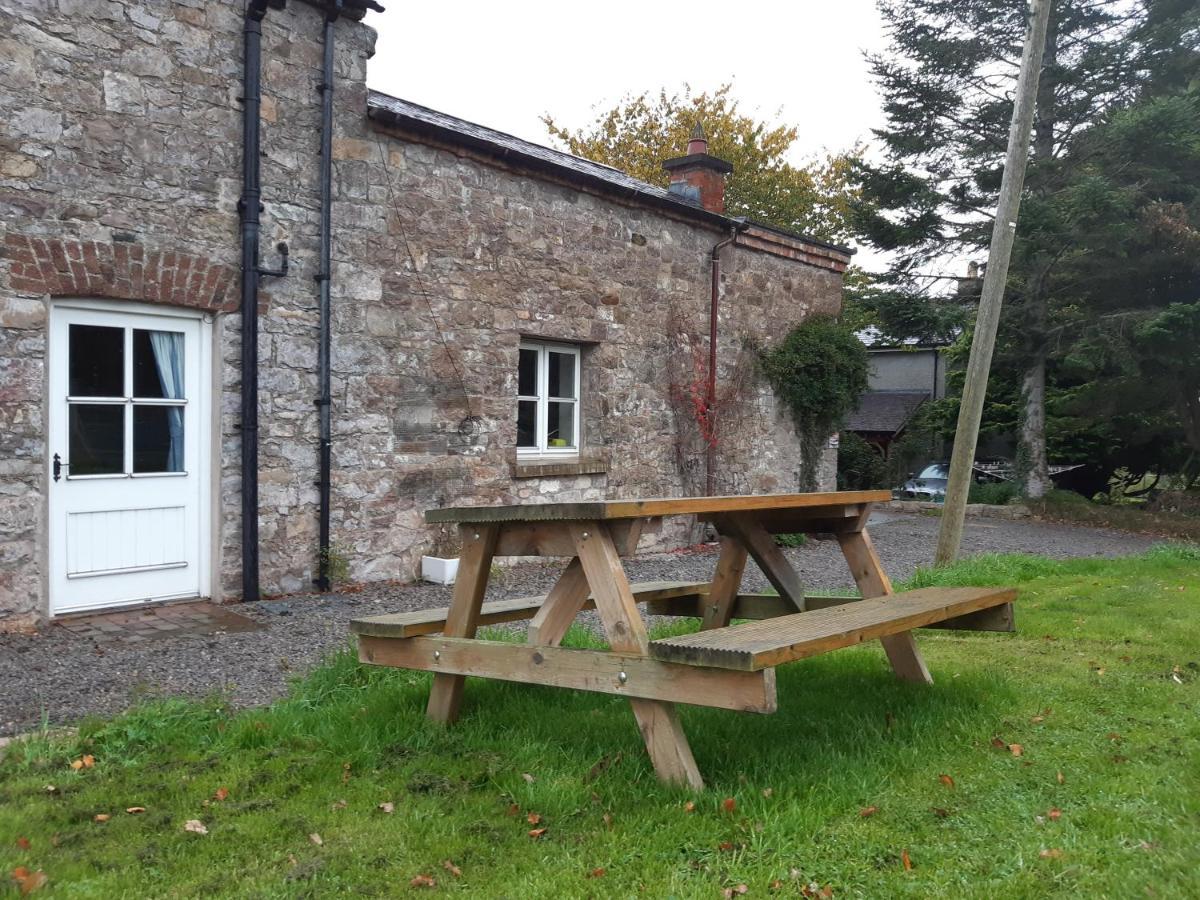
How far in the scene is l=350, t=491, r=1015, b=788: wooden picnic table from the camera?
3.23 m

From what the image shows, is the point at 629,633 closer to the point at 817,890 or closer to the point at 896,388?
the point at 817,890

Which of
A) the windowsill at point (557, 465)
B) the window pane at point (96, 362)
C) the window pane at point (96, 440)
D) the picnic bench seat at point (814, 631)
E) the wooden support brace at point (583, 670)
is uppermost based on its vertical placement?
the window pane at point (96, 362)

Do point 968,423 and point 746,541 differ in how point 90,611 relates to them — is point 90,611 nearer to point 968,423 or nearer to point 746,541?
point 746,541

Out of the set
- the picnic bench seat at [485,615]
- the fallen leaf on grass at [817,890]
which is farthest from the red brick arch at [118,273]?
the fallen leaf on grass at [817,890]

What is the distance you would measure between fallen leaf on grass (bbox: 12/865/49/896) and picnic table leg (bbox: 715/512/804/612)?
2.95m

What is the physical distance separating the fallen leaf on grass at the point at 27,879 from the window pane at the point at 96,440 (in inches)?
172

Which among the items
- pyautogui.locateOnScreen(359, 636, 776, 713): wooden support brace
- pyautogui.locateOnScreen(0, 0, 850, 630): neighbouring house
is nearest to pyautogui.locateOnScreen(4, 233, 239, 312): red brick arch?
pyautogui.locateOnScreen(0, 0, 850, 630): neighbouring house

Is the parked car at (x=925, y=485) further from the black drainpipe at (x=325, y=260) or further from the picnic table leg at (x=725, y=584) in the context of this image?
the picnic table leg at (x=725, y=584)

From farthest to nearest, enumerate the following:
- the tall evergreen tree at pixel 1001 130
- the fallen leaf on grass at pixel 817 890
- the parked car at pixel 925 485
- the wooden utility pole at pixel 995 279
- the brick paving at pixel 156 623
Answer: the parked car at pixel 925 485, the tall evergreen tree at pixel 1001 130, the wooden utility pole at pixel 995 279, the brick paving at pixel 156 623, the fallen leaf on grass at pixel 817 890

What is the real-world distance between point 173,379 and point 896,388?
1002 inches

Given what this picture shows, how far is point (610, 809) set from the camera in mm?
3250

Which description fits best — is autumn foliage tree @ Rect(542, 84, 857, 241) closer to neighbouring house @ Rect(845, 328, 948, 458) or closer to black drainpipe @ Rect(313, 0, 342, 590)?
neighbouring house @ Rect(845, 328, 948, 458)

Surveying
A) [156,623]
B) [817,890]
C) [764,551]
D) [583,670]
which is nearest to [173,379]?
[156,623]

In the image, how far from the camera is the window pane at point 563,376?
10.5 meters
